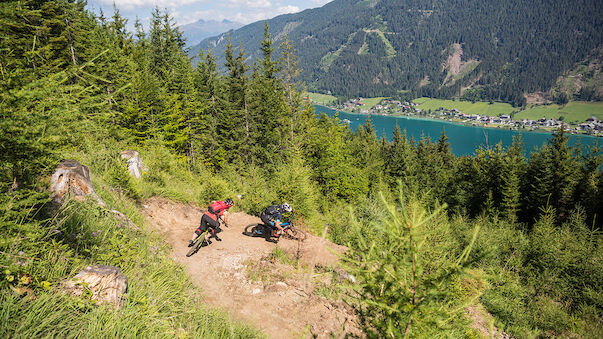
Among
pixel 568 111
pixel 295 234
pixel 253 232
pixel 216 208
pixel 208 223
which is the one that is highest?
pixel 216 208

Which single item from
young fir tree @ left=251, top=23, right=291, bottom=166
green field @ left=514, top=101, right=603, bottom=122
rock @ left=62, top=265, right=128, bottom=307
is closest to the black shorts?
rock @ left=62, top=265, right=128, bottom=307

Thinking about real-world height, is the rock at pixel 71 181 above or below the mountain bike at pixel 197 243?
above

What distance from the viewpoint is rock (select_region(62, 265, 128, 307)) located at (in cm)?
318

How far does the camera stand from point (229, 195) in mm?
13781

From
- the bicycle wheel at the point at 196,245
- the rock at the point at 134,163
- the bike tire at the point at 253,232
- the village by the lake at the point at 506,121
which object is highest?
the rock at the point at 134,163

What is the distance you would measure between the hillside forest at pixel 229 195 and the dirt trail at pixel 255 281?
2.21 ft

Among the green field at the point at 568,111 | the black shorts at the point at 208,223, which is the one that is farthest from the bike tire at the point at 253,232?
the green field at the point at 568,111

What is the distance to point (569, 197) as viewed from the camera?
2823cm

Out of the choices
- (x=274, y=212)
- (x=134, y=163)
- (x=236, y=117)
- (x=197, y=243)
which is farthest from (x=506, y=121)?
(x=197, y=243)

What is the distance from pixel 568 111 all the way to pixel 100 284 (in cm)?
23795

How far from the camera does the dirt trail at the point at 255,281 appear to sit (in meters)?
5.80

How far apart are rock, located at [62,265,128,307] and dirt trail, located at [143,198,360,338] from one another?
2318 mm

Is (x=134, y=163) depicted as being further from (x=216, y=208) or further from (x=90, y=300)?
(x=90, y=300)

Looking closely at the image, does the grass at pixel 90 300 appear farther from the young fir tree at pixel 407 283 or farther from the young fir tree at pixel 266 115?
the young fir tree at pixel 266 115
